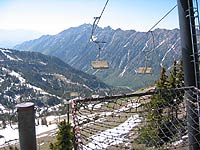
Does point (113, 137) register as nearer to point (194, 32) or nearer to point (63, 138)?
point (194, 32)

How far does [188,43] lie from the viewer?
17.5 feet

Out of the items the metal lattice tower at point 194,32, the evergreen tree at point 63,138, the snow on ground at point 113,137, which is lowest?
the evergreen tree at point 63,138

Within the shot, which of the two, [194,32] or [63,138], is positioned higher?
[194,32]

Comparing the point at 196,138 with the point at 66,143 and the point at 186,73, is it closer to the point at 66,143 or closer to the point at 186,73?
the point at 186,73

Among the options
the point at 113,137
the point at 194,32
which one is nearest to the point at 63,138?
the point at 113,137

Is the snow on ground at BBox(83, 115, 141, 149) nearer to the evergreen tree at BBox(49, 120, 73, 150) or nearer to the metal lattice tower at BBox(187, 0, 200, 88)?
the metal lattice tower at BBox(187, 0, 200, 88)

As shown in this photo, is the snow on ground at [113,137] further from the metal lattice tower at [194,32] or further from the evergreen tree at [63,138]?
the evergreen tree at [63,138]

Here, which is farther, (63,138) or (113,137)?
(63,138)

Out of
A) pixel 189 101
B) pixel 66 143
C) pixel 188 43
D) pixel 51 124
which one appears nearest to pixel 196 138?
pixel 189 101

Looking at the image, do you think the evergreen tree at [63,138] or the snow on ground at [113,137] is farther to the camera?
the evergreen tree at [63,138]

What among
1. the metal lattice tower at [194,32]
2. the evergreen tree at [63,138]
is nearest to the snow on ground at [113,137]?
the metal lattice tower at [194,32]

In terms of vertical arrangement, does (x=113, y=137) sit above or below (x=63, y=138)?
above

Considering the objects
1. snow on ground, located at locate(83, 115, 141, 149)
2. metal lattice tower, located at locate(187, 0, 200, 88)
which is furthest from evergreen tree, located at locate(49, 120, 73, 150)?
metal lattice tower, located at locate(187, 0, 200, 88)

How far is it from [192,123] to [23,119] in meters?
3.00
